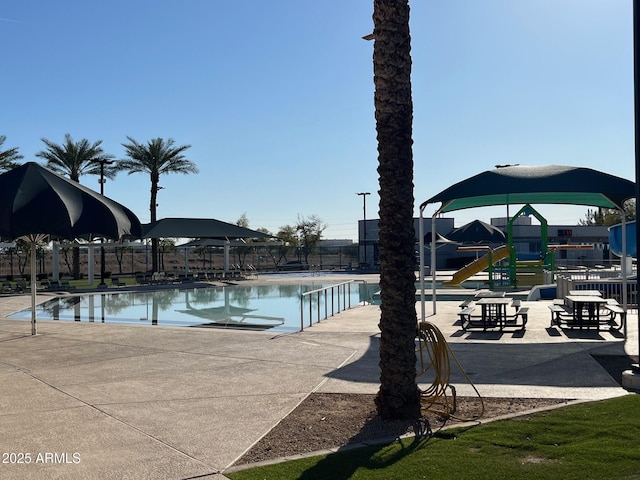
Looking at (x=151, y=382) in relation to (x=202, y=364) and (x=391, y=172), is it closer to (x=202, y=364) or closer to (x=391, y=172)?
(x=202, y=364)

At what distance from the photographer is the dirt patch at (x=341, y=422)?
18.8ft

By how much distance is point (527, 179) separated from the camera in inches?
523

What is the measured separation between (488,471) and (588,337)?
827cm

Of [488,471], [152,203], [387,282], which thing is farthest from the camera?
[152,203]

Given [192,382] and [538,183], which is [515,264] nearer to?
[538,183]

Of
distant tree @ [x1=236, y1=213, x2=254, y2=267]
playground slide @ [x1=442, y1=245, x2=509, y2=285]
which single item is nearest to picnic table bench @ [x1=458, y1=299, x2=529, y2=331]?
playground slide @ [x1=442, y1=245, x2=509, y2=285]

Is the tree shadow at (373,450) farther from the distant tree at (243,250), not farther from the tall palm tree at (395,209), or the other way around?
the distant tree at (243,250)

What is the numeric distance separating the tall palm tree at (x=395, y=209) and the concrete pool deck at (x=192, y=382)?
56.1 inches

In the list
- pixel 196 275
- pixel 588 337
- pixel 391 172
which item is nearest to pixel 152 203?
pixel 196 275

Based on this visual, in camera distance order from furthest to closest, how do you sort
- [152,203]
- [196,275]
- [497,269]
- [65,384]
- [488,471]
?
[152,203] → [196,275] → [497,269] → [65,384] → [488,471]

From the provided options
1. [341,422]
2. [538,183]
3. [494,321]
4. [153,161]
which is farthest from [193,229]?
[341,422]

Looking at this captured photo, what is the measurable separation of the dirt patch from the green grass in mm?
335

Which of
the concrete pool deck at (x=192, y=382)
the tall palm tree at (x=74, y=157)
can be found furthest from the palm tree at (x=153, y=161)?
the concrete pool deck at (x=192, y=382)

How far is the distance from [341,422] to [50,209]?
786cm
